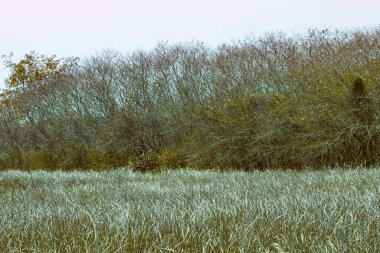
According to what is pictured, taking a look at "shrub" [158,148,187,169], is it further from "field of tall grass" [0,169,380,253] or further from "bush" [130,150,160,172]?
"field of tall grass" [0,169,380,253]

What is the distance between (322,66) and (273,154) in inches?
92.7

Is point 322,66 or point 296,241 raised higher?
point 322,66

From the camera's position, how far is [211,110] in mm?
13172

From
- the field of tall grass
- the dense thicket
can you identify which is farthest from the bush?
Result: the field of tall grass

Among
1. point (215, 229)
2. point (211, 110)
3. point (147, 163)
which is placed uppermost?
point (211, 110)

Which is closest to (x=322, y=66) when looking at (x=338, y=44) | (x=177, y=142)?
(x=338, y=44)

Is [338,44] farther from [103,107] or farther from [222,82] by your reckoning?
[103,107]

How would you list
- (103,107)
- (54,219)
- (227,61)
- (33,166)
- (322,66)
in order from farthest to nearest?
(33,166), (103,107), (227,61), (322,66), (54,219)

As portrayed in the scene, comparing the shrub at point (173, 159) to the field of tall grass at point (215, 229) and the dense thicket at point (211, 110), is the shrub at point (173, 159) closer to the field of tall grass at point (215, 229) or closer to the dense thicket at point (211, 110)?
the dense thicket at point (211, 110)

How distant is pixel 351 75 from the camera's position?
10.8 m

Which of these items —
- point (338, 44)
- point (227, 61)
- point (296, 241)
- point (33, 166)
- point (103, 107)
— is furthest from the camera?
point (33, 166)

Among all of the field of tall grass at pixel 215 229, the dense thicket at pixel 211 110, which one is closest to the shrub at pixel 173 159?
the dense thicket at pixel 211 110

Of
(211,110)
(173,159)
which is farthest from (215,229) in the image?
(173,159)

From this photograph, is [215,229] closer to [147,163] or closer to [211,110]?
[211,110]
